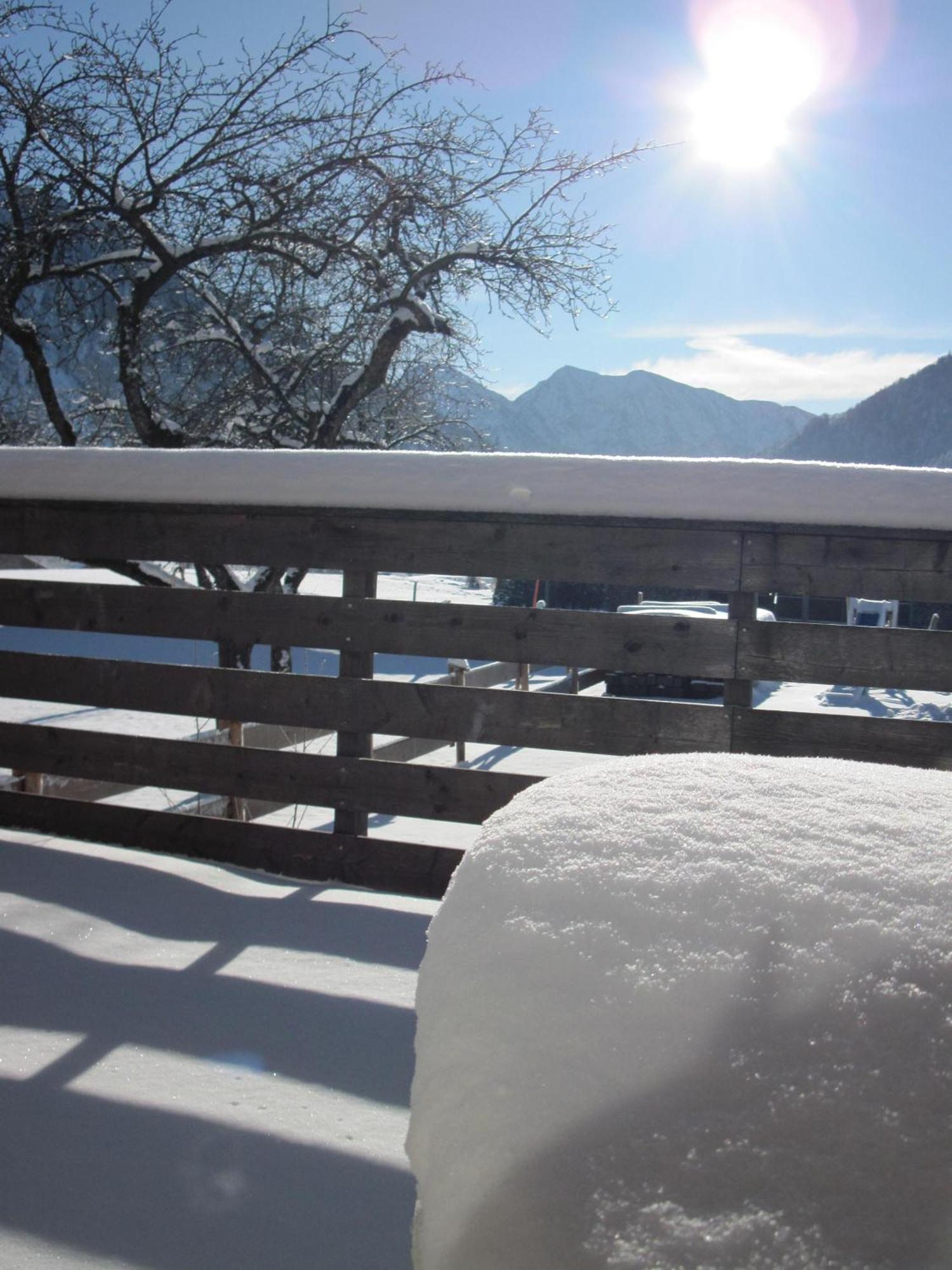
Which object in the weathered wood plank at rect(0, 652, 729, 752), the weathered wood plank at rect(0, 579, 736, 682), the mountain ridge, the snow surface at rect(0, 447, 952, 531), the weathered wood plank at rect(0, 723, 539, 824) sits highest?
the mountain ridge

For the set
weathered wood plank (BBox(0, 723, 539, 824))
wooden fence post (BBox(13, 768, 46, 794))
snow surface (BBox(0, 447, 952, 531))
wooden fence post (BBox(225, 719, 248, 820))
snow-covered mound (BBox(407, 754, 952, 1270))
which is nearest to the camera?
snow-covered mound (BBox(407, 754, 952, 1270))

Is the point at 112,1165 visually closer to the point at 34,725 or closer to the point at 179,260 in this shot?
the point at 34,725

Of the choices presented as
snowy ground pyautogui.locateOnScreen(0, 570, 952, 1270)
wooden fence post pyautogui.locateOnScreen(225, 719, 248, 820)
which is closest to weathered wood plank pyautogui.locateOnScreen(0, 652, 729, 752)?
snowy ground pyautogui.locateOnScreen(0, 570, 952, 1270)

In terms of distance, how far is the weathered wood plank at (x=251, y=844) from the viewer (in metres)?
3.37

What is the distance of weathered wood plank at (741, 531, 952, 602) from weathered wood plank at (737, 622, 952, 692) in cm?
12

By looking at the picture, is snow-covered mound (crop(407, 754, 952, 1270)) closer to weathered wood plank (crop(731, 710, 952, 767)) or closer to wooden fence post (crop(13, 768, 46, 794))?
weathered wood plank (crop(731, 710, 952, 767))

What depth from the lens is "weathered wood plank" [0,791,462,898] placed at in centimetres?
337

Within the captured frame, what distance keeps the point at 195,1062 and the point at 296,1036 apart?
250mm

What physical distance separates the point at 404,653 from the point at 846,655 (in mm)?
1475

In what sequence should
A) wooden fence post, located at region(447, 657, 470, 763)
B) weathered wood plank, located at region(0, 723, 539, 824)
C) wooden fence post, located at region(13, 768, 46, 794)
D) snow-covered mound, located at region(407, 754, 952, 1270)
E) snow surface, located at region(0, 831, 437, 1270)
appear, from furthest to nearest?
wooden fence post, located at region(447, 657, 470, 763) < wooden fence post, located at region(13, 768, 46, 794) < weathered wood plank, located at region(0, 723, 539, 824) < snow surface, located at region(0, 831, 437, 1270) < snow-covered mound, located at region(407, 754, 952, 1270)

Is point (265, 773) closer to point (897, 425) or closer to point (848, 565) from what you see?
point (848, 565)

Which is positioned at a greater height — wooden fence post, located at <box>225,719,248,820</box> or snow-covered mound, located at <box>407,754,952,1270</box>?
snow-covered mound, located at <box>407,754,952,1270</box>

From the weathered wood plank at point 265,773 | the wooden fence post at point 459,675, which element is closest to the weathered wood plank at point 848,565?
the weathered wood plank at point 265,773

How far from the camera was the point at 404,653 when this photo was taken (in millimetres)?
3395
